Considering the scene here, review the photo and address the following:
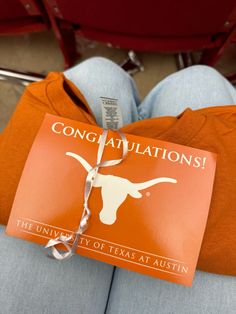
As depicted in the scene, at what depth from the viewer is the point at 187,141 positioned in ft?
1.42

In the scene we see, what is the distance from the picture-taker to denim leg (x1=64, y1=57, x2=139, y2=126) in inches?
24.1

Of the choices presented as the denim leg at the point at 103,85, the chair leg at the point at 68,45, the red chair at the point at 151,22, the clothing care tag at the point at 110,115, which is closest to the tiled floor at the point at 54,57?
the chair leg at the point at 68,45

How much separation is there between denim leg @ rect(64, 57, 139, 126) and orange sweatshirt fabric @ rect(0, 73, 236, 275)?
14 centimetres

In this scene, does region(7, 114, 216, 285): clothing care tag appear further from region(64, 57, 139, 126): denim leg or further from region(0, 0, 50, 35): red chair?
region(0, 0, 50, 35): red chair

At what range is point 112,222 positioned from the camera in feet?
1.25

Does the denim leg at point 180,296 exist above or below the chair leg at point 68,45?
below

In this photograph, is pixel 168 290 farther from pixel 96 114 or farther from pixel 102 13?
pixel 102 13

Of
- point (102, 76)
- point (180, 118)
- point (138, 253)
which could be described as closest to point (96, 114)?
point (102, 76)

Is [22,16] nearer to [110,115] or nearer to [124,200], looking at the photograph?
[110,115]

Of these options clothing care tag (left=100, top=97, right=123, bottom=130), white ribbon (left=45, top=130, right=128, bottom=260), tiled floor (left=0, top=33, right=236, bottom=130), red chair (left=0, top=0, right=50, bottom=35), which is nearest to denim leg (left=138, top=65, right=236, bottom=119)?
clothing care tag (left=100, top=97, right=123, bottom=130)

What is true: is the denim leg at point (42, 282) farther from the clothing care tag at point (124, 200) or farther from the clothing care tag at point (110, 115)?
the clothing care tag at point (110, 115)

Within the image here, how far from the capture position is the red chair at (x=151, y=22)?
564 mm

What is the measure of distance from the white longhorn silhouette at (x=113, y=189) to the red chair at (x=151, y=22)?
366mm

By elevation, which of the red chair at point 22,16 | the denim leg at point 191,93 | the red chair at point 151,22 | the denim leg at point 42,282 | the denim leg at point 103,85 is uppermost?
the red chair at point 22,16
